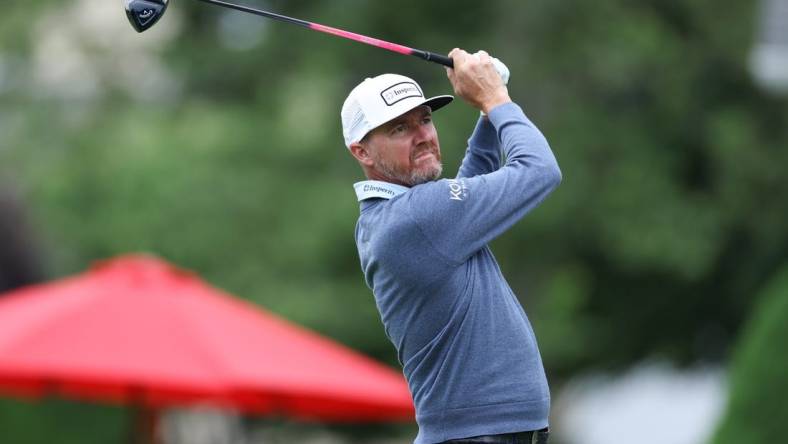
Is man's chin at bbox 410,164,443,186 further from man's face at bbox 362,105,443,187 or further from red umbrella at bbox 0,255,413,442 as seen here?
red umbrella at bbox 0,255,413,442

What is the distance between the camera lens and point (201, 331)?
27.3 feet

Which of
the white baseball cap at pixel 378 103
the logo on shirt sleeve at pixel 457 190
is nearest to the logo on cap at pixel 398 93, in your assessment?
the white baseball cap at pixel 378 103

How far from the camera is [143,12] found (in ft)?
15.2

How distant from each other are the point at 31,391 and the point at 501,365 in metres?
5.74

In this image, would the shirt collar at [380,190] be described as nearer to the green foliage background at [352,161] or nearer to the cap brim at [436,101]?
the cap brim at [436,101]

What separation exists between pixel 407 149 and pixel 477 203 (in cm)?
34

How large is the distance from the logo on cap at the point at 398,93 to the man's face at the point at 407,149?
5 centimetres

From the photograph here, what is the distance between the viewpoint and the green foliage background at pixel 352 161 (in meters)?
17.0

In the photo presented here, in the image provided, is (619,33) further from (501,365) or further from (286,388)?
(501,365)

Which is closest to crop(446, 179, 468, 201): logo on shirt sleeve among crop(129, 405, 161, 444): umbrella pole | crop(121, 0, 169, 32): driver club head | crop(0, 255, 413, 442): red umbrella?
crop(121, 0, 169, 32): driver club head

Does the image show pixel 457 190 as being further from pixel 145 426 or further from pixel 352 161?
pixel 352 161

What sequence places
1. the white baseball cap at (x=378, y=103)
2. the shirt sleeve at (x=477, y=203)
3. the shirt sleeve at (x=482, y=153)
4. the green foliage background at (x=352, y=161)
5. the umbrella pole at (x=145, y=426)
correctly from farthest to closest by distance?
the green foliage background at (x=352, y=161) < the umbrella pole at (x=145, y=426) < the shirt sleeve at (x=482, y=153) < the white baseball cap at (x=378, y=103) < the shirt sleeve at (x=477, y=203)

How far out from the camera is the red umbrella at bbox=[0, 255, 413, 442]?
7.99m

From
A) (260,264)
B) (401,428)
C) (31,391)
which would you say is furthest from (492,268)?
(401,428)
